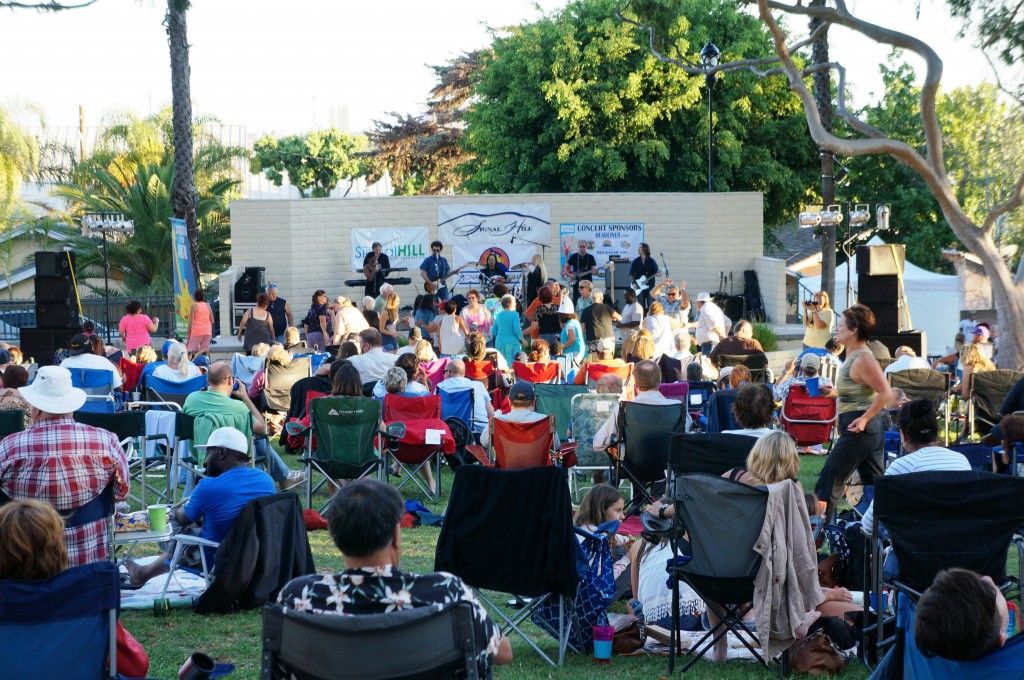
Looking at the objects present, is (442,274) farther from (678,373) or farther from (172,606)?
(172,606)

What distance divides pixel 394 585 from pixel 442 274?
52.4ft

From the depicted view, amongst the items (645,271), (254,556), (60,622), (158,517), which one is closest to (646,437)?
(254,556)

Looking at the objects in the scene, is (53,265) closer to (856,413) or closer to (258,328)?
(258,328)

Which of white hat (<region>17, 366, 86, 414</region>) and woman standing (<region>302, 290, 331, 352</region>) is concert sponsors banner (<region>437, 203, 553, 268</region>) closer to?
woman standing (<region>302, 290, 331, 352</region>)

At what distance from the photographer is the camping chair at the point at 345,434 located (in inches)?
305

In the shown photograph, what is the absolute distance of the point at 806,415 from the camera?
8.49m

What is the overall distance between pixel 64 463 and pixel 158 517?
2.70ft

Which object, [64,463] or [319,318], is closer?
[64,463]

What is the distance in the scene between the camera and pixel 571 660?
195 inches

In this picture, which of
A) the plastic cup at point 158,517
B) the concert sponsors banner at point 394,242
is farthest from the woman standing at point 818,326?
the plastic cup at point 158,517

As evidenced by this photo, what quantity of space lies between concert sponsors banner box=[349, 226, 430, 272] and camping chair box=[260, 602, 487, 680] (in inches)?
701

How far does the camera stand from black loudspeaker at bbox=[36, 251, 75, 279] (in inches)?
605

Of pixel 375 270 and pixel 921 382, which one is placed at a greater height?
pixel 375 270

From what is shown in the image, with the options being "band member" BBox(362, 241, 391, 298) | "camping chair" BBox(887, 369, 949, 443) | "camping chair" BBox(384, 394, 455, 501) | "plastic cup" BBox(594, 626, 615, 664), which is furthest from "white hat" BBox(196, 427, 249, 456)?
"band member" BBox(362, 241, 391, 298)
